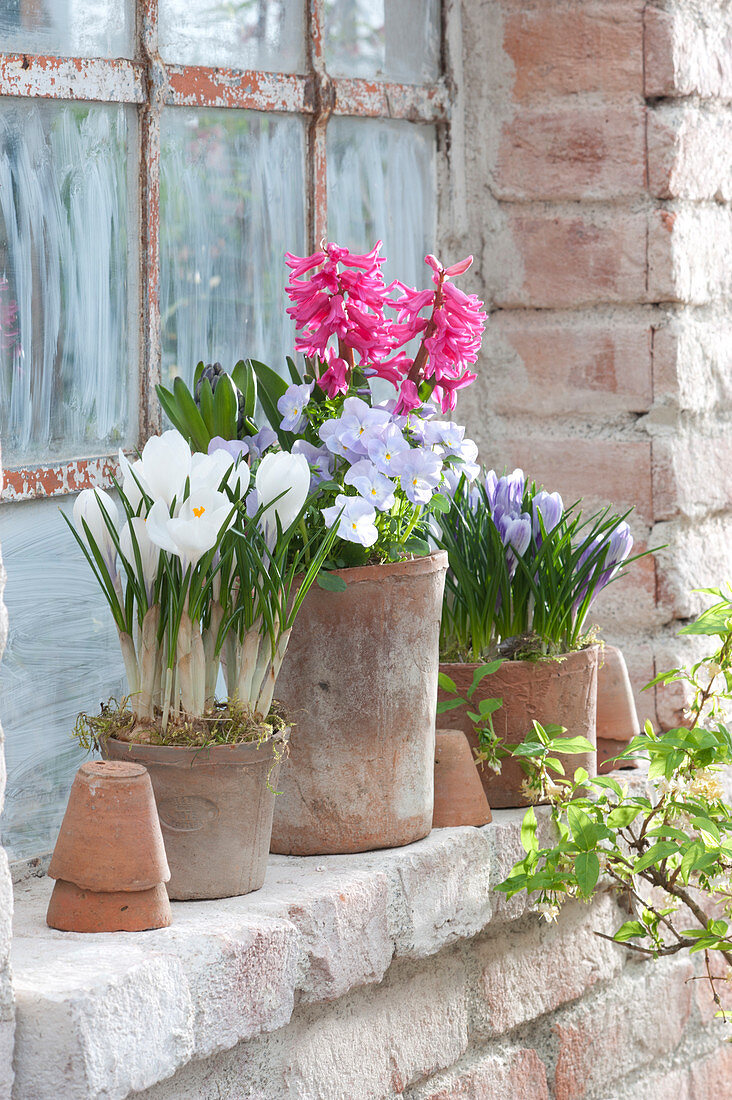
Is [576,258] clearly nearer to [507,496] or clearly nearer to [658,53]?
[658,53]

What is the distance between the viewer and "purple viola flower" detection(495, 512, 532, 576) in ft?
4.49

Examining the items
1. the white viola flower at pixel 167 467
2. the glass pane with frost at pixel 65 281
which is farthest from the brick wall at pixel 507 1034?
the glass pane with frost at pixel 65 281

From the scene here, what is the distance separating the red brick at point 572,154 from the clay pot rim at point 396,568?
638 mm

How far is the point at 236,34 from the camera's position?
4.61 ft

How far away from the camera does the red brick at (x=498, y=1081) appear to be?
1.34 meters

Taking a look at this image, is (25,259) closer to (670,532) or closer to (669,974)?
(670,532)

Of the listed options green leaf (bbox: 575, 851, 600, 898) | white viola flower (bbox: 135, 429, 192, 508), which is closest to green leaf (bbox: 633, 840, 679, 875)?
green leaf (bbox: 575, 851, 600, 898)

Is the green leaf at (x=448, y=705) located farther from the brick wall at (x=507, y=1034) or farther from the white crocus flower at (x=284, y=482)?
the white crocus flower at (x=284, y=482)

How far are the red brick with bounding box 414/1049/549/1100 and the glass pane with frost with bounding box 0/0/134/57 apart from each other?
102 cm

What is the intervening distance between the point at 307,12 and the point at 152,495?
697mm

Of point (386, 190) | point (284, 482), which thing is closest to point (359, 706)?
point (284, 482)

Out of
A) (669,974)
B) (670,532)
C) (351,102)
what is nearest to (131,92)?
(351,102)

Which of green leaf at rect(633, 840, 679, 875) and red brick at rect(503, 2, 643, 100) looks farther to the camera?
red brick at rect(503, 2, 643, 100)

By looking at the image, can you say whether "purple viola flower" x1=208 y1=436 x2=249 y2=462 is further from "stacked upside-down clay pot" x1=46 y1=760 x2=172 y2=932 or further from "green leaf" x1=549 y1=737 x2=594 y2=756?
"green leaf" x1=549 y1=737 x2=594 y2=756
